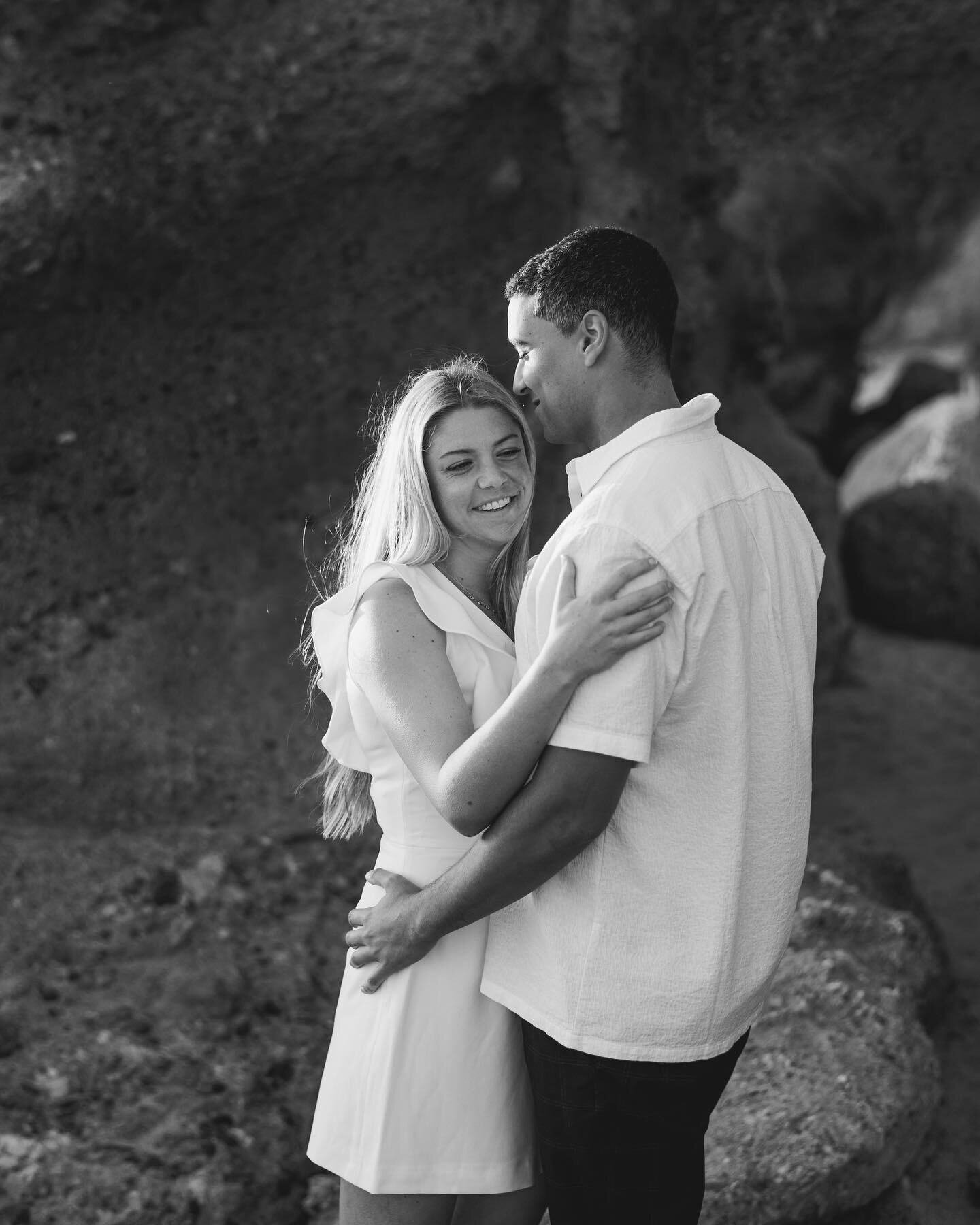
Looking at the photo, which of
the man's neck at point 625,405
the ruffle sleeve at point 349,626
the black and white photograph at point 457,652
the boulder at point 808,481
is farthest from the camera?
the boulder at point 808,481

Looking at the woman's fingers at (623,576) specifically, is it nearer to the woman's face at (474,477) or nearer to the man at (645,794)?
the man at (645,794)

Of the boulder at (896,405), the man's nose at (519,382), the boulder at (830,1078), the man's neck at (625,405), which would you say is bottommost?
the boulder at (830,1078)

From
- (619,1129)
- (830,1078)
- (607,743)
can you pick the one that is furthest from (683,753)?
(830,1078)

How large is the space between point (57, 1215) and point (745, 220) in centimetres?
825

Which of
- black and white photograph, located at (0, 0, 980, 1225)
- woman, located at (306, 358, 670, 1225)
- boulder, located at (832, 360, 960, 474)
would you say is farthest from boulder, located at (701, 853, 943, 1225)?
boulder, located at (832, 360, 960, 474)

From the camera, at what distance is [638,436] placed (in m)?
2.05

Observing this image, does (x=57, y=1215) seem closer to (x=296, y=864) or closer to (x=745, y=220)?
(x=296, y=864)

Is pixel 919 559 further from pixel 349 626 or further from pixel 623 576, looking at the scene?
pixel 623 576

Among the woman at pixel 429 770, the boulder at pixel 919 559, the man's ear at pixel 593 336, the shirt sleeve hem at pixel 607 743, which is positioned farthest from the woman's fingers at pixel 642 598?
the boulder at pixel 919 559

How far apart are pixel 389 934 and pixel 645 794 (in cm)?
51

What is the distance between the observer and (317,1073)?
3.46m

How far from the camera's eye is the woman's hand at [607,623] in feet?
6.06

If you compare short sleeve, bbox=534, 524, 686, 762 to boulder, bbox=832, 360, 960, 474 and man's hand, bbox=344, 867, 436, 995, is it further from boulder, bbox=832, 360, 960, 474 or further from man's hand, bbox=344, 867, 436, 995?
boulder, bbox=832, 360, 960, 474

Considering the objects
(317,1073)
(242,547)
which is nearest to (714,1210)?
(317,1073)
